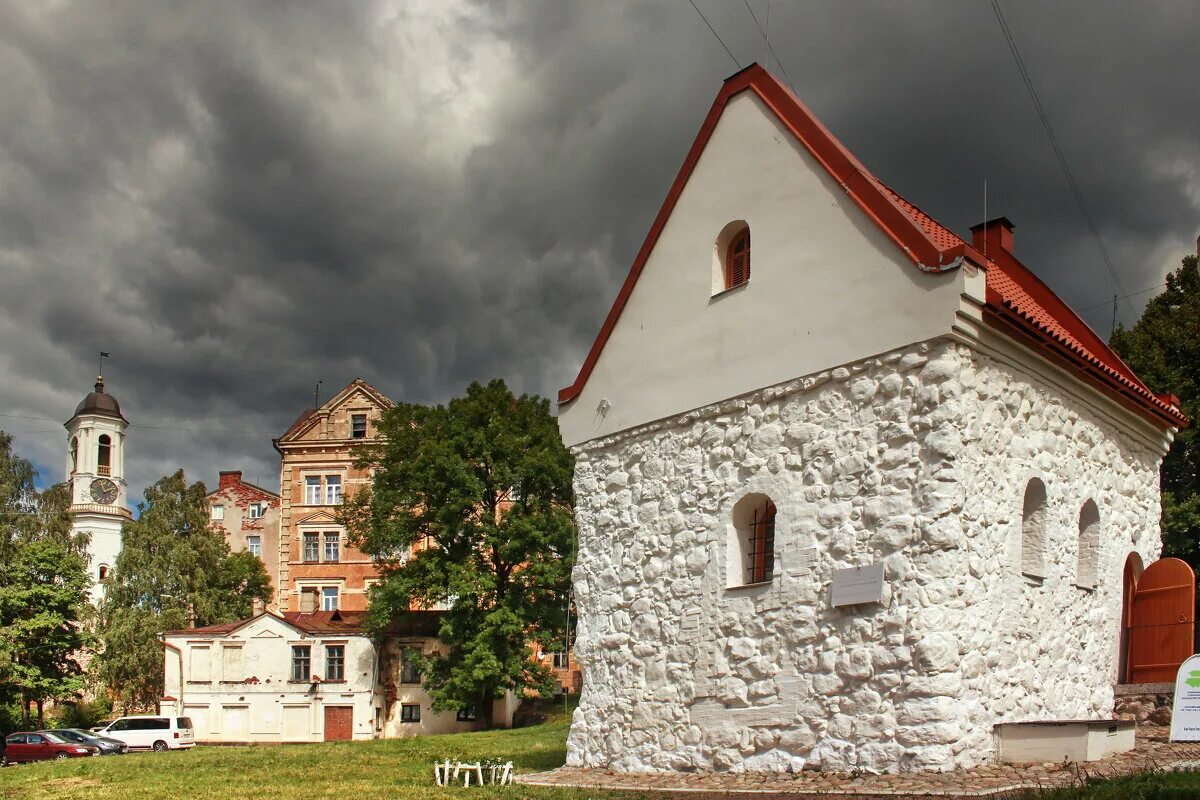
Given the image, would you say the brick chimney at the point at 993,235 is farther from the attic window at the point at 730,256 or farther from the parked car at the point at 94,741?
the parked car at the point at 94,741

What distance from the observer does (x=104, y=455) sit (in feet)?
197

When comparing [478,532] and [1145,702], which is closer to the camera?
[1145,702]

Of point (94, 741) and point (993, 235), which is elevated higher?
point (993, 235)

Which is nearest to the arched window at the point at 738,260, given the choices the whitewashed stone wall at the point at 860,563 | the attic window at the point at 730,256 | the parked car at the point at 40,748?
the attic window at the point at 730,256

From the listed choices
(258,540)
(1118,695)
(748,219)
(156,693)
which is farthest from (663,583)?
(258,540)

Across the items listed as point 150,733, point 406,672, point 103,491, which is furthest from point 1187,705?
point 103,491

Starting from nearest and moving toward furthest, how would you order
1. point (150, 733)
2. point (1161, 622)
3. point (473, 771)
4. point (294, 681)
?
point (1161, 622) < point (473, 771) < point (150, 733) < point (294, 681)

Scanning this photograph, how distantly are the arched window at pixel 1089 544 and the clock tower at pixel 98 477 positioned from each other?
176 ft

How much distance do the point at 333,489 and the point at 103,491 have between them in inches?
546

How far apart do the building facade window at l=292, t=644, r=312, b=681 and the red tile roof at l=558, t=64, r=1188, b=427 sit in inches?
1201

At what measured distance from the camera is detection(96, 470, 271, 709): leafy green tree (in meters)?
46.4

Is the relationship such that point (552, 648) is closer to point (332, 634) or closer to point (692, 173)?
point (332, 634)

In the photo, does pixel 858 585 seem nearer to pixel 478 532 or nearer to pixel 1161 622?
pixel 1161 622

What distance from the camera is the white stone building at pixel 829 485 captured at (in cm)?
1139
